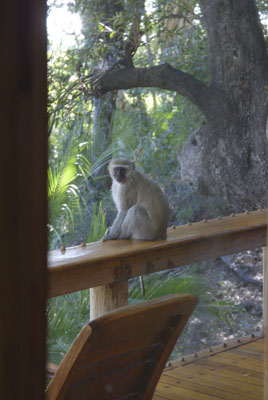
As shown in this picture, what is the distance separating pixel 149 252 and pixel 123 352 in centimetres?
99

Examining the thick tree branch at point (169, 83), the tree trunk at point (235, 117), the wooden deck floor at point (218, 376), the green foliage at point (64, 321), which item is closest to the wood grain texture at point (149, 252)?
the wooden deck floor at point (218, 376)

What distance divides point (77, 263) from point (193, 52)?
4772 mm

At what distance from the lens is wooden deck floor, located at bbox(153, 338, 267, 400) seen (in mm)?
2270

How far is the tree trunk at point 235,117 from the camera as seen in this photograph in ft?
17.7

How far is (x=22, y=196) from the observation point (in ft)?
1.53

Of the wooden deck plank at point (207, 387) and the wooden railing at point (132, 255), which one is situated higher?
the wooden railing at point (132, 255)

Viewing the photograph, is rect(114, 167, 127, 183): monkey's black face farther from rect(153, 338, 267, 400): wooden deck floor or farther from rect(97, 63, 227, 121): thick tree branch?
rect(97, 63, 227, 121): thick tree branch

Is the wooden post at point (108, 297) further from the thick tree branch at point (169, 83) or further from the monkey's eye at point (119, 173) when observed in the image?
the thick tree branch at point (169, 83)

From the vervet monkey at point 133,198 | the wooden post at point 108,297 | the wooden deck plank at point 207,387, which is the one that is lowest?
the wooden deck plank at point 207,387

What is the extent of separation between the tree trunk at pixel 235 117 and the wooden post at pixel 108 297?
10.4 feet

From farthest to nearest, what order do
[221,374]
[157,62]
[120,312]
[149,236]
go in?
[157,62]
[149,236]
[221,374]
[120,312]

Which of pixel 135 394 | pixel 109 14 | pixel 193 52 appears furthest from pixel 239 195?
pixel 135 394

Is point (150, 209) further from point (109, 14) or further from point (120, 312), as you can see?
point (109, 14)

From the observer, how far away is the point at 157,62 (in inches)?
267
